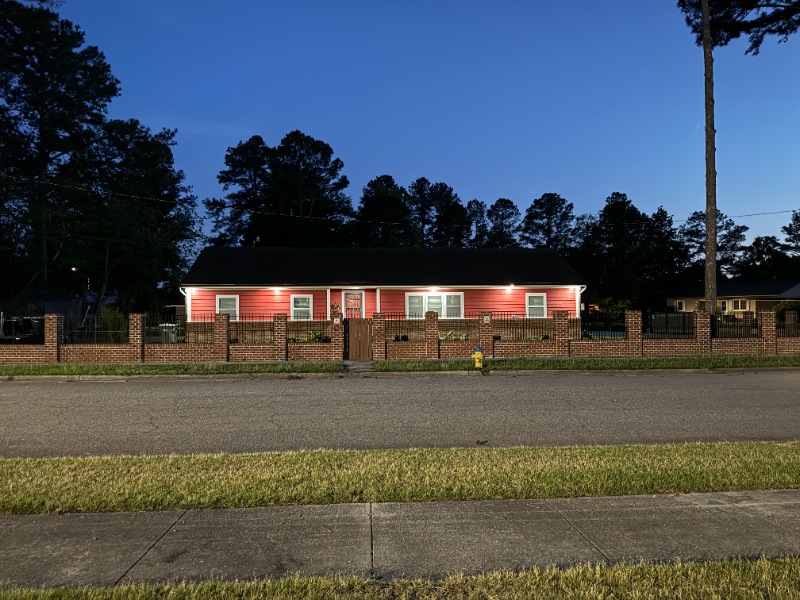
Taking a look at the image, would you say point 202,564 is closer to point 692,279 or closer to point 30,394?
point 30,394

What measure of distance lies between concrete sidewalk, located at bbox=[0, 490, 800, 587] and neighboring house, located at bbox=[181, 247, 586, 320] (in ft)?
72.9

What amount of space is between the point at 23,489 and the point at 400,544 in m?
3.88

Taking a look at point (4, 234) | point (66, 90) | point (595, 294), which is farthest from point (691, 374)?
point (66, 90)

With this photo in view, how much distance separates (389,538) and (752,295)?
57291 millimetres

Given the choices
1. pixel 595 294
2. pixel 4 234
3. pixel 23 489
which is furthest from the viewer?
pixel 595 294

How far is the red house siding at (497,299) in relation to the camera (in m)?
27.7

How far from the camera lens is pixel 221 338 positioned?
61.3 feet

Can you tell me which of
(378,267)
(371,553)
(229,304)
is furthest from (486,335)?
(371,553)

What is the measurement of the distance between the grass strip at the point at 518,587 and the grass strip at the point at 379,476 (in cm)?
159

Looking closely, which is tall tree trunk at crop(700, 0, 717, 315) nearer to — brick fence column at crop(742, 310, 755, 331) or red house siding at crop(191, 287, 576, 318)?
brick fence column at crop(742, 310, 755, 331)

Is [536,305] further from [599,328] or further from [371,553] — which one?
[371,553]

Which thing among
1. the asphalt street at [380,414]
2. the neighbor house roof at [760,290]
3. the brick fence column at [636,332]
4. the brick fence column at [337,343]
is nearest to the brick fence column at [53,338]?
the asphalt street at [380,414]

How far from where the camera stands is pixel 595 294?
179 ft

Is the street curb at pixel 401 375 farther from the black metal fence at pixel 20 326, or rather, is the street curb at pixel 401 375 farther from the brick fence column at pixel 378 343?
the black metal fence at pixel 20 326
